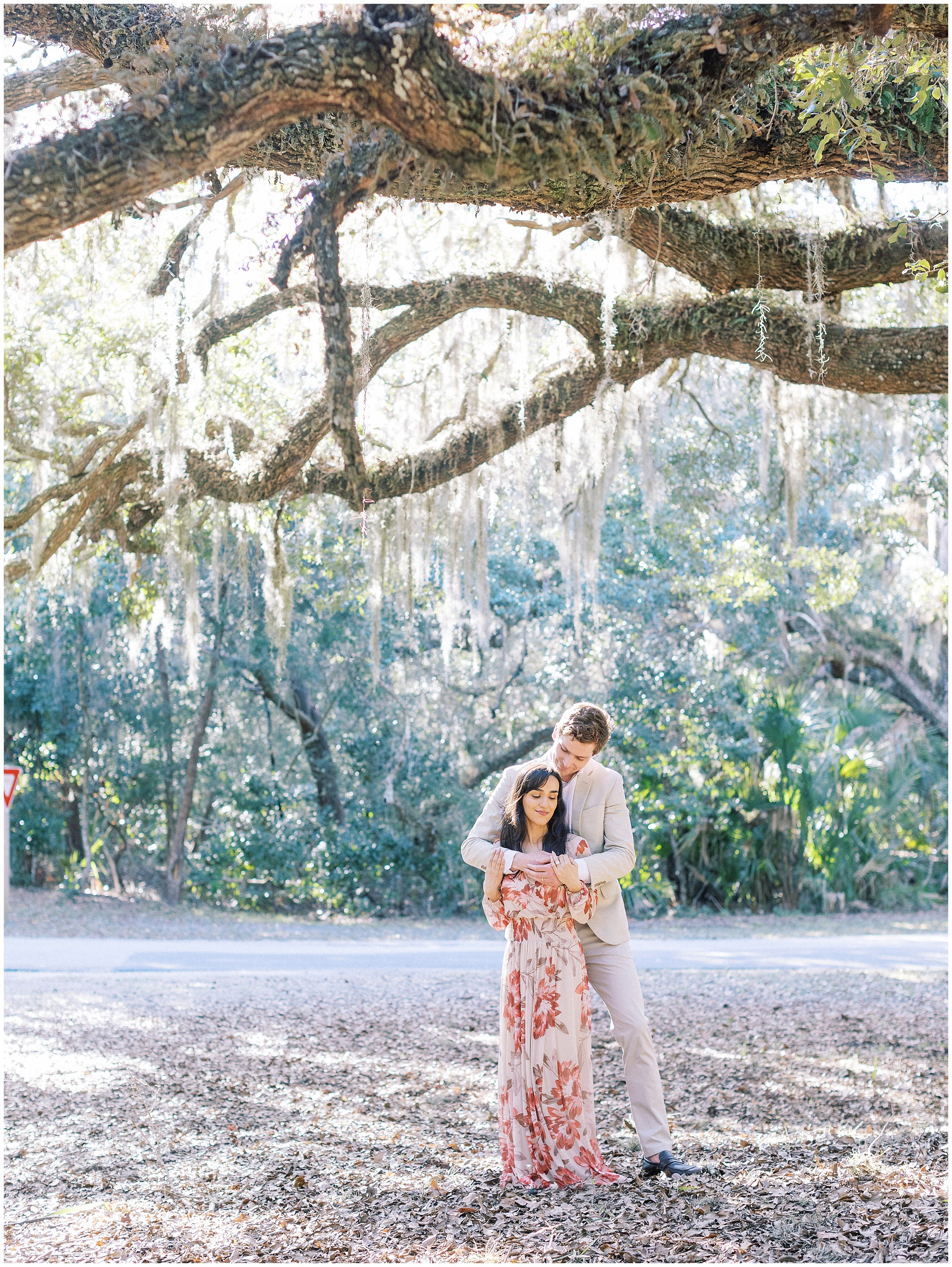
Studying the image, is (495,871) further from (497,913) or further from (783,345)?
(783,345)

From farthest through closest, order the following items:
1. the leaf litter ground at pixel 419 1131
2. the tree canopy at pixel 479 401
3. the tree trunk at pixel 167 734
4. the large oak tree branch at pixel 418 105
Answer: the tree trunk at pixel 167 734
the leaf litter ground at pixel 419 1131
the tree canopy at pixel 479 401
the large oak tree branch at pixel 418 105

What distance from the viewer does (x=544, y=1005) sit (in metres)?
3.50

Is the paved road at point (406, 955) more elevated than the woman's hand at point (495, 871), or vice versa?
the woman's hand at point (495, 871)

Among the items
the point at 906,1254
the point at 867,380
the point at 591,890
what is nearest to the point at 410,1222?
the point at 591,890

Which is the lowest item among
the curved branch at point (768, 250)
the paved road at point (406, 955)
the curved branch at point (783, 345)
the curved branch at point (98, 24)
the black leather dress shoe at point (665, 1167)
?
the paved road at point (406, 955)

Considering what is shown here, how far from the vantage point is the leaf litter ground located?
3.05m

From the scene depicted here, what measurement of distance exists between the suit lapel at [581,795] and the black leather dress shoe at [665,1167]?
1014 mm

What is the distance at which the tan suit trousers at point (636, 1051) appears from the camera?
3518mm

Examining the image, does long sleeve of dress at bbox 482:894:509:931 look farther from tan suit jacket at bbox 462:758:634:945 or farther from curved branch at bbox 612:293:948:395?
curved branch at bbox 612:293:948:395

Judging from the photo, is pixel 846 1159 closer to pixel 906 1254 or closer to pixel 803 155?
pixel 906 1254

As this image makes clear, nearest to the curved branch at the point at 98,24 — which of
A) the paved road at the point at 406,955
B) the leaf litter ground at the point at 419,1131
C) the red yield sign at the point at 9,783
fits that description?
the leaf litter ground at the point at 419,1131

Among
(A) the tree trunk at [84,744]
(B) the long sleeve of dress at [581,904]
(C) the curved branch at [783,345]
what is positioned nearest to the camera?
(B) the long sleeve of dress at [581,904]

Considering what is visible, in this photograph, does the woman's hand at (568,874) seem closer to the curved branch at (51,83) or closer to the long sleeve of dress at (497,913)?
the long sleeve of dress at (497,913)

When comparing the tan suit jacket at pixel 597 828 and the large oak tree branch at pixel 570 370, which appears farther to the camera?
the large oak tree branch at pixel 570 370
